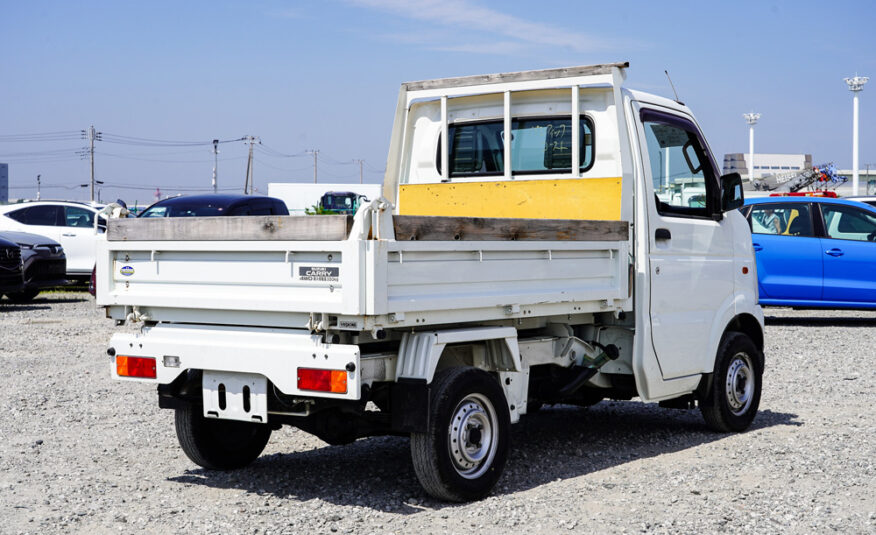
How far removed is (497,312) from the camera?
5.69 metres

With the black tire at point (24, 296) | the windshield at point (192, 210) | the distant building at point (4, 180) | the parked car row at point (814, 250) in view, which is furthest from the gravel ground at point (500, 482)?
the distant building at point (4, 180)

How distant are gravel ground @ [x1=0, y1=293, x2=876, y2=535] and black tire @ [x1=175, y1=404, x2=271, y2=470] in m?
0.09

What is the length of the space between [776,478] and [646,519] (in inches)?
50.7

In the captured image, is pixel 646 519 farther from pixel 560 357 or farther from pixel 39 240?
pixel 39 240

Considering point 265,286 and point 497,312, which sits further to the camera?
point 497,312

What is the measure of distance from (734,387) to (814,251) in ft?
24.0

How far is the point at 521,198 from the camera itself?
23.5ft

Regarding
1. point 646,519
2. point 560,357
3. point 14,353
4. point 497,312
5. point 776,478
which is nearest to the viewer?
point 646,519

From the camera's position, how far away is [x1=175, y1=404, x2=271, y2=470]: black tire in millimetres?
6102

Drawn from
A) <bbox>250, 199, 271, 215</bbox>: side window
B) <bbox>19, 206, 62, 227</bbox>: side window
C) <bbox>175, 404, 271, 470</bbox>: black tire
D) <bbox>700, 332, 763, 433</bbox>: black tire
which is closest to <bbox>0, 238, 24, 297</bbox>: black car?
<bbox>19, 206, 62, 227</bbox>: side window

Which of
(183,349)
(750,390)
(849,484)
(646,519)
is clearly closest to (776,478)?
(849,484)

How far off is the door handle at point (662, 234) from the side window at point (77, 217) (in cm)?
1598

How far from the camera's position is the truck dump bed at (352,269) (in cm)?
492

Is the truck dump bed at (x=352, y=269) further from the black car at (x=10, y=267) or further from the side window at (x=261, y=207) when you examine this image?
the black car at (x=10, y=267)
